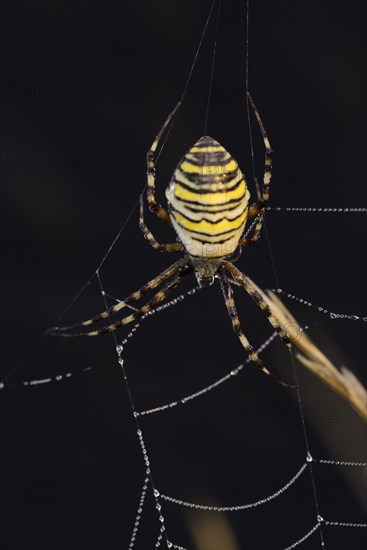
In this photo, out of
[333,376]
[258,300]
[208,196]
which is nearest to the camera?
[333,376]

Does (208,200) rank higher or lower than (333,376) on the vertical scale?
higher

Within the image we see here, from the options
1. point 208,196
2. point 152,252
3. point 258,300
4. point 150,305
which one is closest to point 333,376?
point 208,196

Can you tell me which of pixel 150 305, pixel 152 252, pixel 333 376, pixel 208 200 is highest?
pixel 208 200

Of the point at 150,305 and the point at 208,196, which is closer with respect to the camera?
the point at 208,196

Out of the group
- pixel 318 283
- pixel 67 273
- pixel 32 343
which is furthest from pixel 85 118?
pixel 318 283

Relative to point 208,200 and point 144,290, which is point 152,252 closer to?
point 144,290

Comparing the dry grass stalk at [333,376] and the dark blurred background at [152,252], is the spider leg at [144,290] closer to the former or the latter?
the dry grass stalk at [333,376]

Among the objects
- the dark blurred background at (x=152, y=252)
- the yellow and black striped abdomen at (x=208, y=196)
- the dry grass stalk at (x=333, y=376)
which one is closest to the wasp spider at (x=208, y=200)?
the yellow and black striped abdomen at (x=208, y=196)
